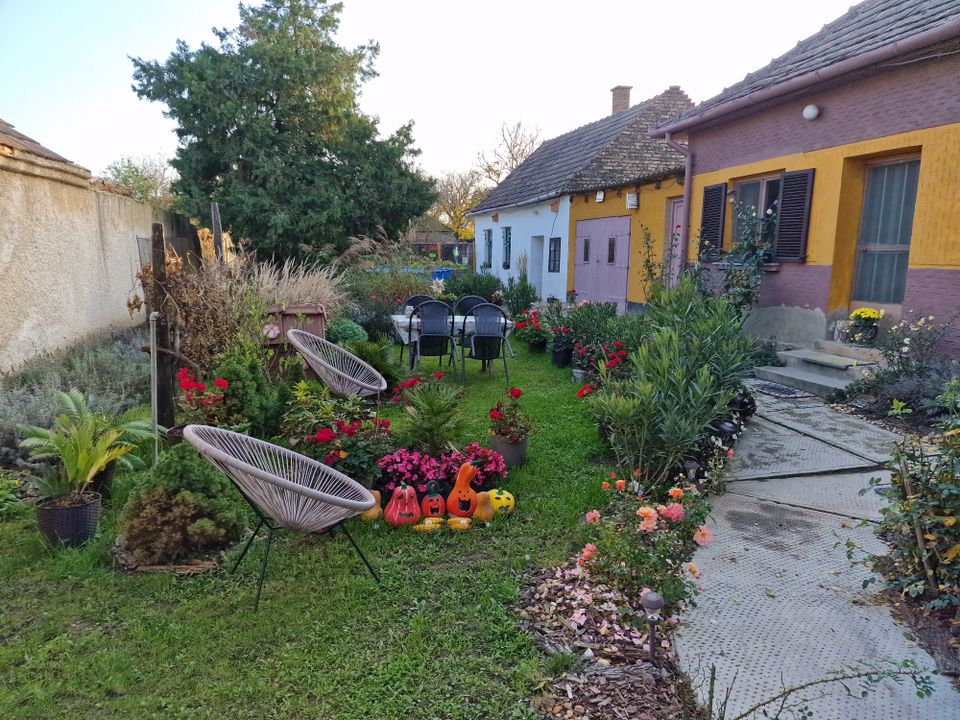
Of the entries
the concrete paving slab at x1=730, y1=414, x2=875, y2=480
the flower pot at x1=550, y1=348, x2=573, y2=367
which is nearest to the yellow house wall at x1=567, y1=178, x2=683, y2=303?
the flower pot at x1=550, y1=348, x2=573, y2=367

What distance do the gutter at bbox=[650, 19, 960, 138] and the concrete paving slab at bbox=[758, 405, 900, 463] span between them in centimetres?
338

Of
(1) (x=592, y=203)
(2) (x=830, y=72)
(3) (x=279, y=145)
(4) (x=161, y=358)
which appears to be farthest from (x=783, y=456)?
(3) (x=279, y=145)

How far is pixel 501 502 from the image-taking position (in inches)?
146

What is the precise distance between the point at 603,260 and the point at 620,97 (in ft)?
26.6

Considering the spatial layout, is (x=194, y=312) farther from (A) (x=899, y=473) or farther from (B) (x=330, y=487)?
(A) (x=899, y=473)

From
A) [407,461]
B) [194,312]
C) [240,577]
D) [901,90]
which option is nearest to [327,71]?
[194,312]

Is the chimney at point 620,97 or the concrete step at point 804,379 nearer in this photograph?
the concrete step at point 804,379

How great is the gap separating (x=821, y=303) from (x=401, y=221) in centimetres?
954

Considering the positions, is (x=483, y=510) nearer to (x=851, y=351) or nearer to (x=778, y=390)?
(x=778, y=390)

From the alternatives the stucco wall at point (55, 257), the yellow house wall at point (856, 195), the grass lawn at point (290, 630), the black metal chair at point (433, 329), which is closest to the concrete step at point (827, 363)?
the yellow house wall at point (856, 195)

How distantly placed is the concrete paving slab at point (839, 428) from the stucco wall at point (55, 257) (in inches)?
263

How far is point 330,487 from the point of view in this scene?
3203 mm

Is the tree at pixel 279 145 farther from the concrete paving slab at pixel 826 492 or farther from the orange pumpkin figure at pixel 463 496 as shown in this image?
the concrete paving slab at pixel 826 492

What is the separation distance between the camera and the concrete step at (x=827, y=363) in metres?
5.83
